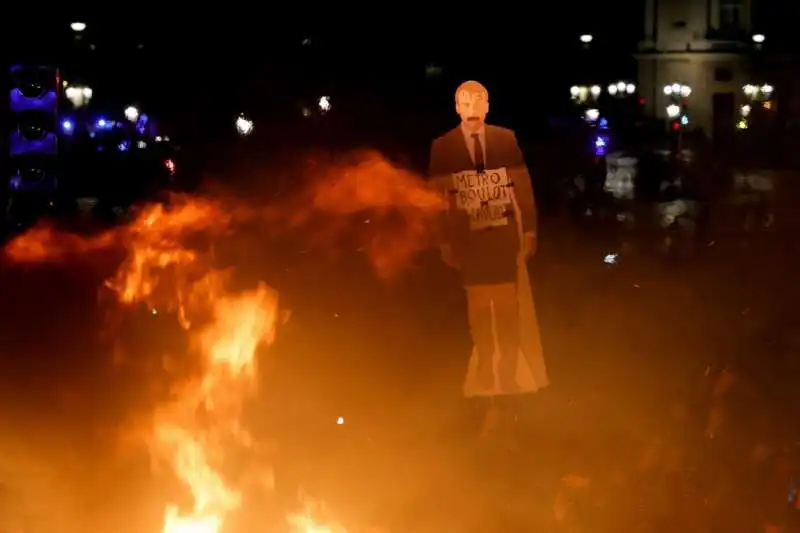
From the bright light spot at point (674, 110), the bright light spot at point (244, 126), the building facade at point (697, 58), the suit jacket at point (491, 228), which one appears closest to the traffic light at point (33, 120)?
the suit jacket at point (491, 228)

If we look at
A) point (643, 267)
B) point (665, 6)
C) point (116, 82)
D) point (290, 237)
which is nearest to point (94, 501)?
point (643, 267)

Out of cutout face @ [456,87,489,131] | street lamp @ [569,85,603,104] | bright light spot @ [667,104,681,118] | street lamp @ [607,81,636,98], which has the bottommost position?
bright light spot @ [667,104,681,118]

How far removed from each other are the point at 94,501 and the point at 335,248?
12269mm

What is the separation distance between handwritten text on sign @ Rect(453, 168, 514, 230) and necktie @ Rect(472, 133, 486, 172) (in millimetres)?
39

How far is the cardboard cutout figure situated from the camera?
7484 mm

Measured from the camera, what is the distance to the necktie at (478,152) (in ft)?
24.5

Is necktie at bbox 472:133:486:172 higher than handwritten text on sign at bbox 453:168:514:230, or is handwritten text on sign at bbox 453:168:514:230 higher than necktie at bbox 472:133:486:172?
necktie at bbox 472:133:486:172

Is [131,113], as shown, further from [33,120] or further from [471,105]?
[471,105]

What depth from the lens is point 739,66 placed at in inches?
2459

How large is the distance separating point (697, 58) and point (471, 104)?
57.7 meters

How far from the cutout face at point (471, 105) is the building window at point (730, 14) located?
2336 inches

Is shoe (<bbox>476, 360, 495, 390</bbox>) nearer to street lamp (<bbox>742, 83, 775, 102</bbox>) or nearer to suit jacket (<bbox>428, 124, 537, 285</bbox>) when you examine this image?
suit jacket (<bbox>428, 124, 537, 285</bbox>)

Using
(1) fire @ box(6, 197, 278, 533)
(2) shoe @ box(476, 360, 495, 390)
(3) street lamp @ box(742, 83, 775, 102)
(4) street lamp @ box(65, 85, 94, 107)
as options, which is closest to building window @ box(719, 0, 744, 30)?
(3) street lamp @ box(742, 83, 775, 102)

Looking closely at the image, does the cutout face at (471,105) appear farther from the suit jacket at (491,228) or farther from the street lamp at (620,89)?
the street lamp at (620,89)
